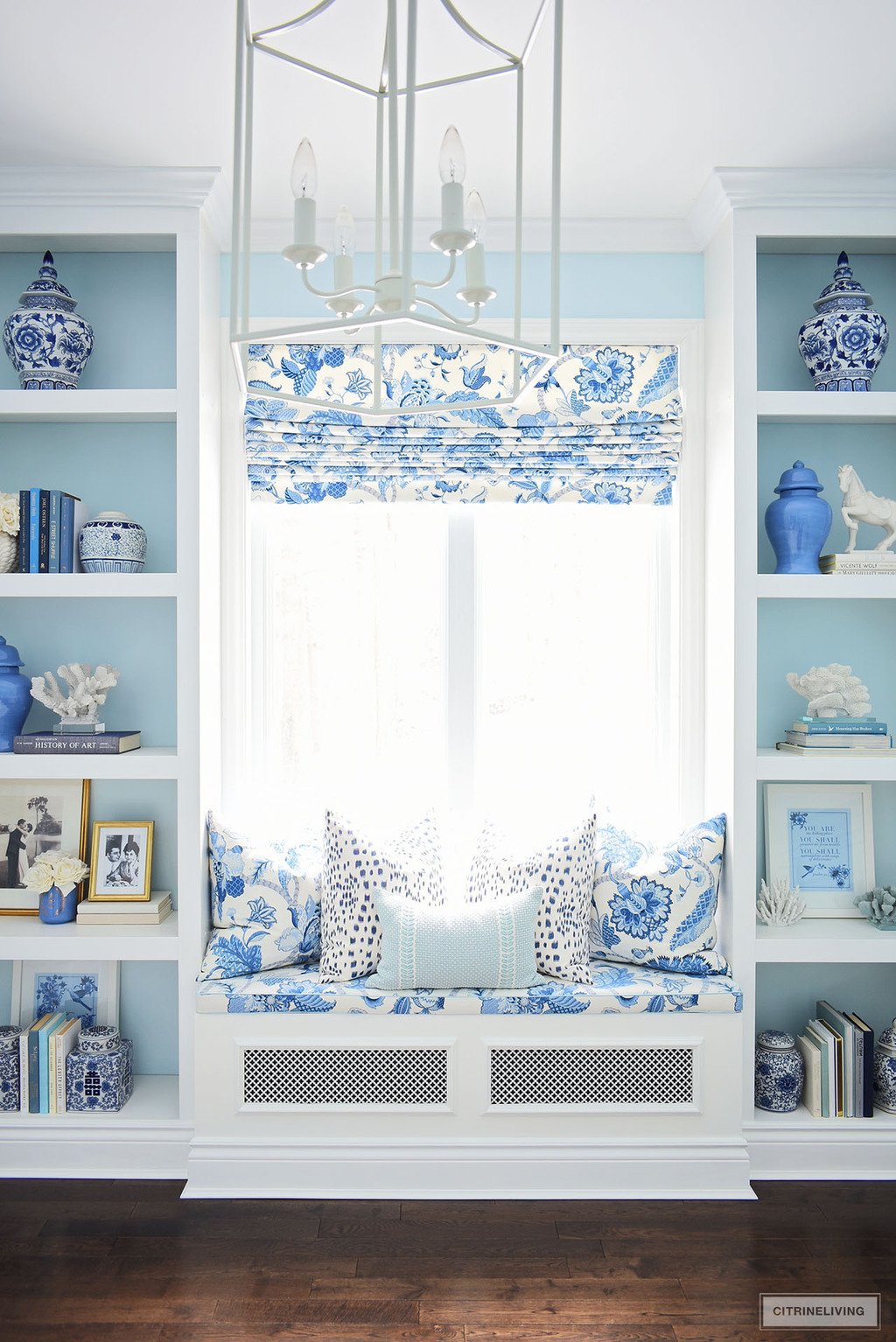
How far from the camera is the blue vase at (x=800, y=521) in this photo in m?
2.72

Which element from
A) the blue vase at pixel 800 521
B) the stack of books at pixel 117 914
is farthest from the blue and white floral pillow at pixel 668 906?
the stack of books at pixel 117 914

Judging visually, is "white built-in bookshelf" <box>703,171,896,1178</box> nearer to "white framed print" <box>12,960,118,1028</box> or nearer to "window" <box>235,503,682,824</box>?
"window" <box>235,503,682,824</box>

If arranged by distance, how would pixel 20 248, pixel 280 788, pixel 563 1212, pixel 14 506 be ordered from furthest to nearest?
pixel 280 788 → pixel 20 248 → pixel 14 506 → pixel 563 1212

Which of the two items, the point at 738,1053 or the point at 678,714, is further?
the point at 678,714

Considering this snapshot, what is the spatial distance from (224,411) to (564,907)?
1835mm

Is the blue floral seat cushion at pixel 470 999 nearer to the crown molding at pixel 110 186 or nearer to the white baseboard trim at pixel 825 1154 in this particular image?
the white baseboard trim at pixel 825 1154

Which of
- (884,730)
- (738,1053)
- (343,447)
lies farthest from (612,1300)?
(343,447)

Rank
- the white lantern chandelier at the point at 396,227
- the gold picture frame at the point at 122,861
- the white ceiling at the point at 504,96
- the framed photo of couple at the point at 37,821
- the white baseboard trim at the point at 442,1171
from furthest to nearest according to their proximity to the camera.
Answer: the framed photo of couple at the point at 37,821
the gold picture frame at the point at 122,861
the white baseboard trim at the point at 442,1171
the white ceiling at the point at 504,96
the white lantern chandelier at the point at 396,227

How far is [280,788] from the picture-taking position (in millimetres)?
3057

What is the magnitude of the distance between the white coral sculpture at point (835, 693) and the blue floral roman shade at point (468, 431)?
75 centimetres

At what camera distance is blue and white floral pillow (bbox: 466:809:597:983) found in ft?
8.72

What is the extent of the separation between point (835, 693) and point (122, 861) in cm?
214

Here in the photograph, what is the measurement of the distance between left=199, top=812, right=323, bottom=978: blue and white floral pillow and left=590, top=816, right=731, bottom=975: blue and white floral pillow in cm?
84

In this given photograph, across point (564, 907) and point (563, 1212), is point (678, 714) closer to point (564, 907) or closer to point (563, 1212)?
point (564, 907)
